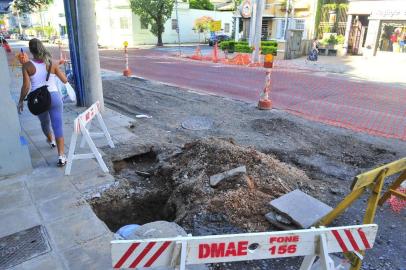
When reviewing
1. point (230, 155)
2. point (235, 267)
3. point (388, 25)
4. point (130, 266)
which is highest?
point (388, 25)

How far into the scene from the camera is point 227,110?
905 centimetres

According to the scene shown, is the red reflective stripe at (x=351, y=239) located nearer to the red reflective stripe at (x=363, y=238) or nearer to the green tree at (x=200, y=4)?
the red reflective stripe at (x=363, y=238)

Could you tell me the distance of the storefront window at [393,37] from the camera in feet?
79.0

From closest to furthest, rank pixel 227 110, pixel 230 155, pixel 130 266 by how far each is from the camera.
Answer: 1. pixel 130 266
2. pixel 230 155
3. pixel 227 110

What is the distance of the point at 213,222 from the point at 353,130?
5.23m

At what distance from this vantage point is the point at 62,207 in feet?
12.9

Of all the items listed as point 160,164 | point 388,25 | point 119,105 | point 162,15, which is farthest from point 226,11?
point 160,164

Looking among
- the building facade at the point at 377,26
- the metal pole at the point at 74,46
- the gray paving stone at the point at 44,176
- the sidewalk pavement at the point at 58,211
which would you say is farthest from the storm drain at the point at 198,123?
the building facade at the point at 377,26

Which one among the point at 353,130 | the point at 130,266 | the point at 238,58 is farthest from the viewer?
the point at 238,58

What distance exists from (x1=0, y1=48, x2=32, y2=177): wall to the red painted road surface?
6.75 meters

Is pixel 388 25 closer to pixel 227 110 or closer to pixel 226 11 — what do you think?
pixel 227 110

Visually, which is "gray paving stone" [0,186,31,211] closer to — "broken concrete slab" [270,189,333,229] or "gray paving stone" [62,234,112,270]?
"gray paving stone" [62,234,112,270]

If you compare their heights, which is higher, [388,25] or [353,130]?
[388,25]

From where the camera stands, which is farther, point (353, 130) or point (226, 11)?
point (226, 11)
